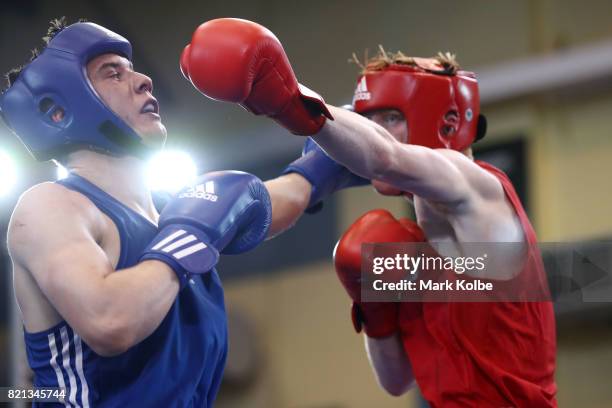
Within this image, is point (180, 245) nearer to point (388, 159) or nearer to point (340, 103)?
point (388, 159)

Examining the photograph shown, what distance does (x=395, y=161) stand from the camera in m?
2.16

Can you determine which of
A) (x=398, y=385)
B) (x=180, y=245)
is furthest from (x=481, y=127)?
(x=180, y=245)

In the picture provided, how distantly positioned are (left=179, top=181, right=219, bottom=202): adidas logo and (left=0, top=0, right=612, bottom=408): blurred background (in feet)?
9.36

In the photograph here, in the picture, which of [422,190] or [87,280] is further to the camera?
[422,190]

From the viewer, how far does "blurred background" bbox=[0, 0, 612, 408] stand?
5.41 meters

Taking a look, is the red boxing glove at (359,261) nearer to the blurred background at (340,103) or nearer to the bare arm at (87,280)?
the bare arm at (87,280)

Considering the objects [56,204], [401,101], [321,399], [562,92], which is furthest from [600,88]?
[56,204]

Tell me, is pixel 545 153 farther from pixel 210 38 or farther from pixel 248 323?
pixel 210 38

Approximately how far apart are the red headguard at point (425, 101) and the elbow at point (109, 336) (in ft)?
3.63

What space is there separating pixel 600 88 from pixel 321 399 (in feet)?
8.79

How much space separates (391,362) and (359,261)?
0.35m

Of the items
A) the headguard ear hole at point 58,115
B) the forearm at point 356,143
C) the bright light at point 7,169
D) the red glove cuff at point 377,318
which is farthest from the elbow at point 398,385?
the bright light at point 7,169

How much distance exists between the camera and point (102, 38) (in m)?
2.16

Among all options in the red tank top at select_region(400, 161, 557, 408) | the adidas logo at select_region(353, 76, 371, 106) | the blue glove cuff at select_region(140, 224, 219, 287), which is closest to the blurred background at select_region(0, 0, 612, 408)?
Result: the adidas logo at select_region(353, 76, 371, 106)
